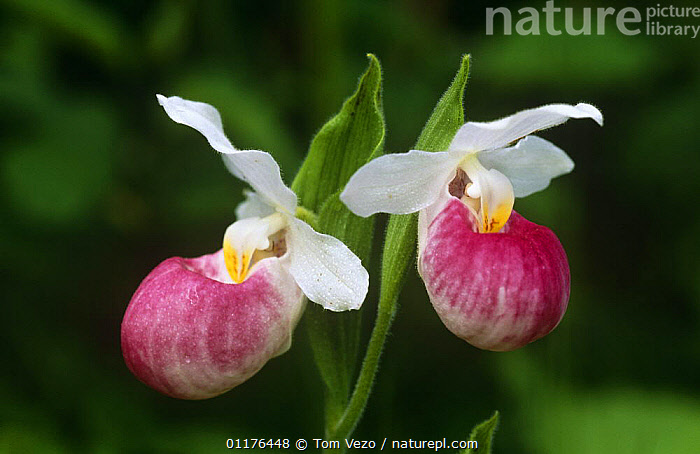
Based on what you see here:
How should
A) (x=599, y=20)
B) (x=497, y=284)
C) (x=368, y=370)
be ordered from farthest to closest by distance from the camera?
(x=599, y=20) < (x=368, y=370) < (x=497, y=284)

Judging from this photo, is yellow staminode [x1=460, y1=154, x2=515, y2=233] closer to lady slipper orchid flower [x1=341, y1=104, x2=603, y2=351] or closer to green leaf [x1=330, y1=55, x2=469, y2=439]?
lady slipper orchid flower [x1=341, y1=104, x2=603, y2=351]

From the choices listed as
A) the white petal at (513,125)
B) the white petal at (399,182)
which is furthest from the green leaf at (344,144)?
the white petal at (513,125)

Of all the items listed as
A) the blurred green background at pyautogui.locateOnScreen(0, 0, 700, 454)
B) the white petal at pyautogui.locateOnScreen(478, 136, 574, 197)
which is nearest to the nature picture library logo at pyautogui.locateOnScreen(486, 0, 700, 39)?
the blurred green background at pyautogui.locateOnScreen(0, 0, 700, 454)

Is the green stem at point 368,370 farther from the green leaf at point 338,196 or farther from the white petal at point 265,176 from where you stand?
the white petal at point 265,176

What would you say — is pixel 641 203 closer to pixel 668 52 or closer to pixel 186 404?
pixel 668 52

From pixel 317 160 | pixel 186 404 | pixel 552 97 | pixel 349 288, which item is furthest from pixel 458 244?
pixel 552 97

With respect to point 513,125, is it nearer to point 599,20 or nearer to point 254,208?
point 254,208

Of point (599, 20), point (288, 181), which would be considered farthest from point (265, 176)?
point (599, 20)
